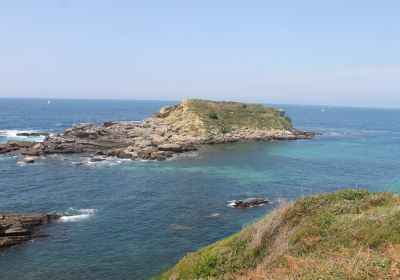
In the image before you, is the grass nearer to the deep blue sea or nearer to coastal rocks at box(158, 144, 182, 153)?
the deep blue sea

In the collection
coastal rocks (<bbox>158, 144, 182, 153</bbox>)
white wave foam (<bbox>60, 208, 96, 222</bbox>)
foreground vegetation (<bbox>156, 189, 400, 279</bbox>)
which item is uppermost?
foreground vegetation (<bbox>156, 189, 400, 279</bbox>)

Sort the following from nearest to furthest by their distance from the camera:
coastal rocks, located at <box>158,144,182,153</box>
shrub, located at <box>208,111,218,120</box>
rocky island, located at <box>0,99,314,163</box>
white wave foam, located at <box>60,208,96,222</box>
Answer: white wave foam, located at <box>60,208,96,222</box>, rocky island, located at <box>0,99,314,163</box>, coastal rocks, located at <box>158,144,182,153</box>, shrub, located at <box>208,111,218,120</box>

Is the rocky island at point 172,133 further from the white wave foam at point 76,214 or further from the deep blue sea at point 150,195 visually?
Result: the white wave foam at point 76,214

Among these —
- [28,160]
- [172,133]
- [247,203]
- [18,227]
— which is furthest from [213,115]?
[18,227]

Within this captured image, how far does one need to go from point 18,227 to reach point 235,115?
3921 inches

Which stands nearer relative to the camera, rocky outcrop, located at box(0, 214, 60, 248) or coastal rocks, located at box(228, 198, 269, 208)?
rocky outcrop, located at box(0, 214, 60, 248)

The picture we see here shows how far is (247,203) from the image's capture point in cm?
5644

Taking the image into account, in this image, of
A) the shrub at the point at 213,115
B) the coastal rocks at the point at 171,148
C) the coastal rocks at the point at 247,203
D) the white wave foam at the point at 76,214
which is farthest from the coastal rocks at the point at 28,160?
the shrub at the point at 213,115

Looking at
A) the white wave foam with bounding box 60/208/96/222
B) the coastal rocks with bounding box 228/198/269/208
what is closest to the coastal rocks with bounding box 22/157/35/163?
the white wave foam with bounding box 60/208/96/222

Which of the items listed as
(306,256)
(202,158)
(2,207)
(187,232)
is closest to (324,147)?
(202,158)

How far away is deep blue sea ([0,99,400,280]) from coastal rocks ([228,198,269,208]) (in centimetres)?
143

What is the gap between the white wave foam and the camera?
162 ft

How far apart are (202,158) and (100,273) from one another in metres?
56.5

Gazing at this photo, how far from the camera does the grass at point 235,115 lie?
126250 mm
